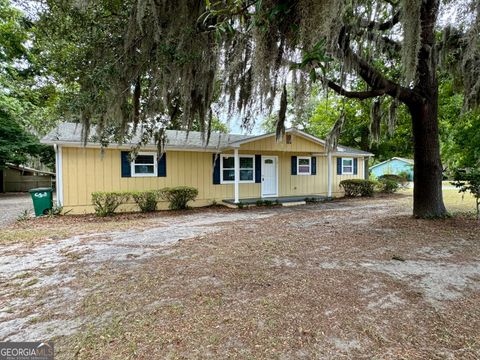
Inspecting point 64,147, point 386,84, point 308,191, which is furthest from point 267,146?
point 64,147

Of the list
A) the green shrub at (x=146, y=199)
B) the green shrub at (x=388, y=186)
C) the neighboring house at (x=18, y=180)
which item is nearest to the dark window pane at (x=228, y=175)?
the green shrub at (x=146, y=199)

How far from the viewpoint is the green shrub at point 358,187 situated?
13.8 meters

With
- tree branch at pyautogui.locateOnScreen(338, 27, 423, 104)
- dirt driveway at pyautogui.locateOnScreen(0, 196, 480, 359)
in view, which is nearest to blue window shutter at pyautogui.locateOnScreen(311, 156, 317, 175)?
tree branch at pyautogui.locateOnScreen(338, 27, 423, 104)

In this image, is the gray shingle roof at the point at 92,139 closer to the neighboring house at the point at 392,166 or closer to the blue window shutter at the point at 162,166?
the blue window shutter at the point at 162,166

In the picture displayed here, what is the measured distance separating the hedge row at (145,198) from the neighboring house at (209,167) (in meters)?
0.72

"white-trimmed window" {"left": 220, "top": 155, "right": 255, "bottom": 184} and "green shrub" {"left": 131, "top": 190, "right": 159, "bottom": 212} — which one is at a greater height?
"white-trimmed window" {"left": 220, "top": 155, "right": 255, "bottom": 184}

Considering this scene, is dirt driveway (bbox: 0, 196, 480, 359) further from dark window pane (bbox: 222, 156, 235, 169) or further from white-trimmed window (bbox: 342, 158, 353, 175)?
white-trimmed window (bbox: 342, 158, 353, 175)

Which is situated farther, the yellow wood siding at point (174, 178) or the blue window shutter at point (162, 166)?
the blue window shutter at point (162, 166)

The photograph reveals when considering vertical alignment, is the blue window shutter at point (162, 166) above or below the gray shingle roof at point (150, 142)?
below

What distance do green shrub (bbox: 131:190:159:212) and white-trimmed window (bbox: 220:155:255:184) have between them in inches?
120

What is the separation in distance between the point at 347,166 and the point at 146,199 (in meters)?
10.8

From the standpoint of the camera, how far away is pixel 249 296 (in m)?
2.94

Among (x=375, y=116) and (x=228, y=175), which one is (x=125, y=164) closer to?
(x=228, y=175)

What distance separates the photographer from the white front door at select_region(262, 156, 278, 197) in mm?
12312
